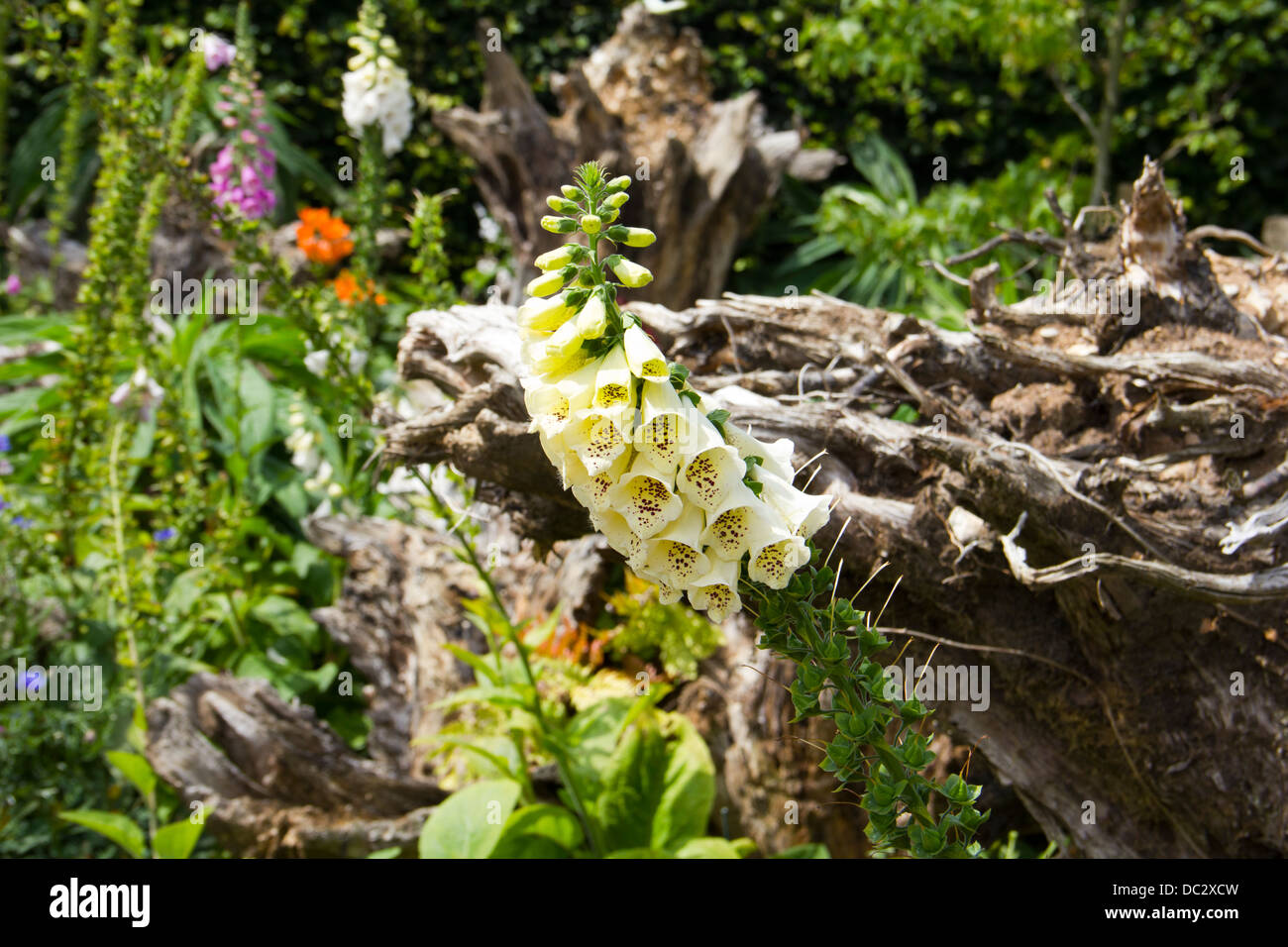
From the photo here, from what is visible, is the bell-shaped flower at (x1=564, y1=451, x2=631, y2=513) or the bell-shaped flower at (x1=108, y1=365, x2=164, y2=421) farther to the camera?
the bell-shaped flower at (x1=108, y1=365, x2=164, y2=421)

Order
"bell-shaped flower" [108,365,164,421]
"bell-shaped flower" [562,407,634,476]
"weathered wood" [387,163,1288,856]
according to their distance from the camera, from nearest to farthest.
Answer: "bell-shaped flower" [562,407,634,476], "weathered wood" [387,163,1288,856], "bell-shaped flower" [108,365,164,421]

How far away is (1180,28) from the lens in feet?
19.9

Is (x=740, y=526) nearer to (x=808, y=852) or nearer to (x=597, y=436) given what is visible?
(x=597, y=436)

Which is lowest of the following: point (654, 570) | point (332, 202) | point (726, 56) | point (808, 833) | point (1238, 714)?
point (808, 833)

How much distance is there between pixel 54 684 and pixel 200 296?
93.1 inches

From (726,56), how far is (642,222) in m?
2.97

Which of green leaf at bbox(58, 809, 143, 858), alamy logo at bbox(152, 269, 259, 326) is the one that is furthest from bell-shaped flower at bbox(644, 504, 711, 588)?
alamy logo at bbox(152, 269, 259, 326)

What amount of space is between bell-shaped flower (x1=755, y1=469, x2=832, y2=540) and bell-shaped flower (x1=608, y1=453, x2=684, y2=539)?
0.15m

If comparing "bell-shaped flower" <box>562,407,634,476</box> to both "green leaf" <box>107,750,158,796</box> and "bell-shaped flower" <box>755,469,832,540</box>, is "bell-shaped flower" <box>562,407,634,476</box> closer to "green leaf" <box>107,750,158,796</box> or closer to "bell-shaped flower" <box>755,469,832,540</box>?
"bell-shaped flower" <box>755,469,832,540</box>

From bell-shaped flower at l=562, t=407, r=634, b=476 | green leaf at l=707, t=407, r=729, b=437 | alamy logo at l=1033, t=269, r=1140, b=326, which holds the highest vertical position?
alamy logo at l=1033, t=269, r=1140, b=326

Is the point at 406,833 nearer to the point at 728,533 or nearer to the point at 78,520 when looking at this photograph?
the point at 78,520

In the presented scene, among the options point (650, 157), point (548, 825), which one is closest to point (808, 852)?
point (548, 825)

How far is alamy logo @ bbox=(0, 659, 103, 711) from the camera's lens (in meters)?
3.19
